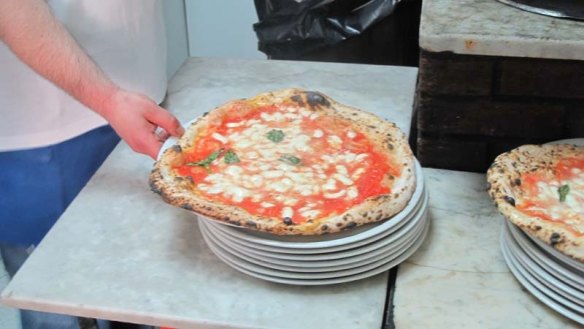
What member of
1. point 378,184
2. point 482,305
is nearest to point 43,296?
point 378,184

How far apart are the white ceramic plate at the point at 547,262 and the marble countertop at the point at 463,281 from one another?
65mm

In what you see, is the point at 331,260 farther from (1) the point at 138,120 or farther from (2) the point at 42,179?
(2) the point at 42,179

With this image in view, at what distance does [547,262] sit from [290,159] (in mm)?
417

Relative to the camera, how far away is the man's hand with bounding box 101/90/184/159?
1188 millimetres

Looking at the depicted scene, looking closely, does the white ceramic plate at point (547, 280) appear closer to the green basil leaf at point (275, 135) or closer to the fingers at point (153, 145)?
the green basil leaf at point (275, 135)

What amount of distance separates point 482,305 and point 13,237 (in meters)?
1.02

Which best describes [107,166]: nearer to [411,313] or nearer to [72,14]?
[72,14]

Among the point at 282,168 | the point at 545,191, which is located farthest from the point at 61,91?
the point at 545,191

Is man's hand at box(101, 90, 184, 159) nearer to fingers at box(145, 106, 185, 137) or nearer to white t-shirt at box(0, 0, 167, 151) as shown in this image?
fingers at box(145, 106, 185, 137)

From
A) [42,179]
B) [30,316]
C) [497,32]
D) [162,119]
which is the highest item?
Answer: [497,32]

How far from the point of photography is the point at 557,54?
111cm

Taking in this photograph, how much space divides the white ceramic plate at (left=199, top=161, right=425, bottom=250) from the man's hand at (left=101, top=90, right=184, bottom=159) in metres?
0.22

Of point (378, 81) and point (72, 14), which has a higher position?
point (72, 14)

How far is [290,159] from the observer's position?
1.16m
